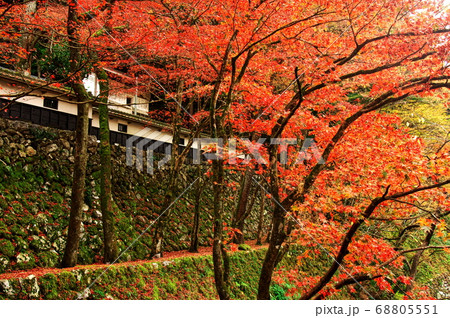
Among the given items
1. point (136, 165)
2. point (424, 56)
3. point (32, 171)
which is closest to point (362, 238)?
point (424, 56)

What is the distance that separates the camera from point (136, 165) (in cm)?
1828

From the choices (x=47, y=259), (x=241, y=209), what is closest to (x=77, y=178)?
(x=47, y=259)


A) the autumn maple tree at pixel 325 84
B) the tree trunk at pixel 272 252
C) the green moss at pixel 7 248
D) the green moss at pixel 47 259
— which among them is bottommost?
the green moss at pixel 47 259

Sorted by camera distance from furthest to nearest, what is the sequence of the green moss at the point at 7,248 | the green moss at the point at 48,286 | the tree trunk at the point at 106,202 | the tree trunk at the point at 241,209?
the tree trunk at the point at 241,209
the tree trunk at the point at 106,202
the green moss at the point at 7,248
the green moss at the point at 48,286

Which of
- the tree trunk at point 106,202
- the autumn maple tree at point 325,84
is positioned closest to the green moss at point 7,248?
the tree trunk at point 106,202

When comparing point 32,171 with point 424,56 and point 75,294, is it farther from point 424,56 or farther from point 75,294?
point 424,56

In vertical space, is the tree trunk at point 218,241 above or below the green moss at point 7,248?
above

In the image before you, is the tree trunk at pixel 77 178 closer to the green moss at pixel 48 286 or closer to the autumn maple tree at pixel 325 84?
the autumn maple tree at pixel 325 84

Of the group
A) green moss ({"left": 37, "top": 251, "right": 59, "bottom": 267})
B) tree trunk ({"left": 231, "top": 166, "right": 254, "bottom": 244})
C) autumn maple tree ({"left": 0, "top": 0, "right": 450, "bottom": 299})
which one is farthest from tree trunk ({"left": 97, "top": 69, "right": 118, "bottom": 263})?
tree trunk ({"left": 231, "top": 166, "right": 254, "bottom": 244})

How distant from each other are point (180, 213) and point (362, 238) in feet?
38.3

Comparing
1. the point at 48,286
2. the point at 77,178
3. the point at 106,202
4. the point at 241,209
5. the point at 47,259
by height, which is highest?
the point at 77,178

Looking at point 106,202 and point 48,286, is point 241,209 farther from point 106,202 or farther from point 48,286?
point 48,286

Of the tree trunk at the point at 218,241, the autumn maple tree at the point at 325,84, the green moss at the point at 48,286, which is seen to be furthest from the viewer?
the tree trunk at the point at 218,241

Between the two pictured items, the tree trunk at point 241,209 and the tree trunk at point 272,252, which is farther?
the tree trunk at point 241,209
